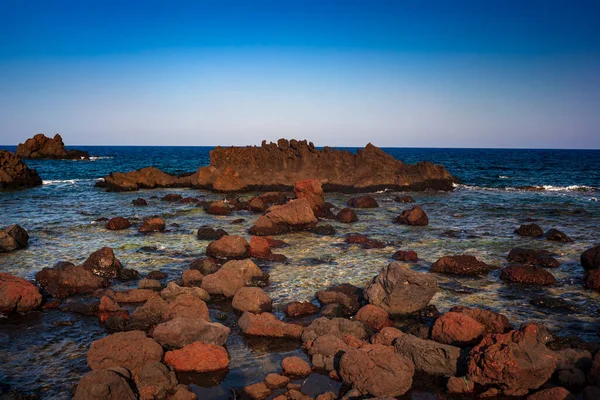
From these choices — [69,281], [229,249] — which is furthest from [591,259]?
[69,281]

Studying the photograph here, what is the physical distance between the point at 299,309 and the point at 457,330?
17.2 feet

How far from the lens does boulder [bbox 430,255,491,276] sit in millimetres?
19578

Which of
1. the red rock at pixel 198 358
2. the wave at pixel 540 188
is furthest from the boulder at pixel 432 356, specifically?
the wave at pixel 540 188

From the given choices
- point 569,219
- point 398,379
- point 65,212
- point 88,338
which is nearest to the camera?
point 398,379

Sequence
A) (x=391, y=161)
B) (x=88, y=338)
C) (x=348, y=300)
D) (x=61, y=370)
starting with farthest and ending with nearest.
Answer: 1. (x=391, y=161)
2. (x=348, y=300)
3. (x=88, y=338)
4. (x=61, y=370)

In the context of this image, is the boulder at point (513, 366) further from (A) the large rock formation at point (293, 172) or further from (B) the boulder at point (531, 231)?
(A) the large rock formation at point (293, 172)

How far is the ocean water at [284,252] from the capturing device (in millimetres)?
11836

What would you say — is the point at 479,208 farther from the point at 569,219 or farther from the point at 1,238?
the point at 1,238

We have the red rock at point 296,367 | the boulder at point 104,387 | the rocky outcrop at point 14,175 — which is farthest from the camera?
the rocky outcrop at point 14,175

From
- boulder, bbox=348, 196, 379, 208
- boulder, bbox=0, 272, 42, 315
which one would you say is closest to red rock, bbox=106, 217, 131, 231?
boulder, bbox=0, 272, 42, 315

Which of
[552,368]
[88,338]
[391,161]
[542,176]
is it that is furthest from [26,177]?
[542,176]

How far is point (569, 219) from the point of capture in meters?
33.3

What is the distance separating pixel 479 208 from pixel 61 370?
3545 centimetres

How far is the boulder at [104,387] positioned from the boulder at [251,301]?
18.8 feet
